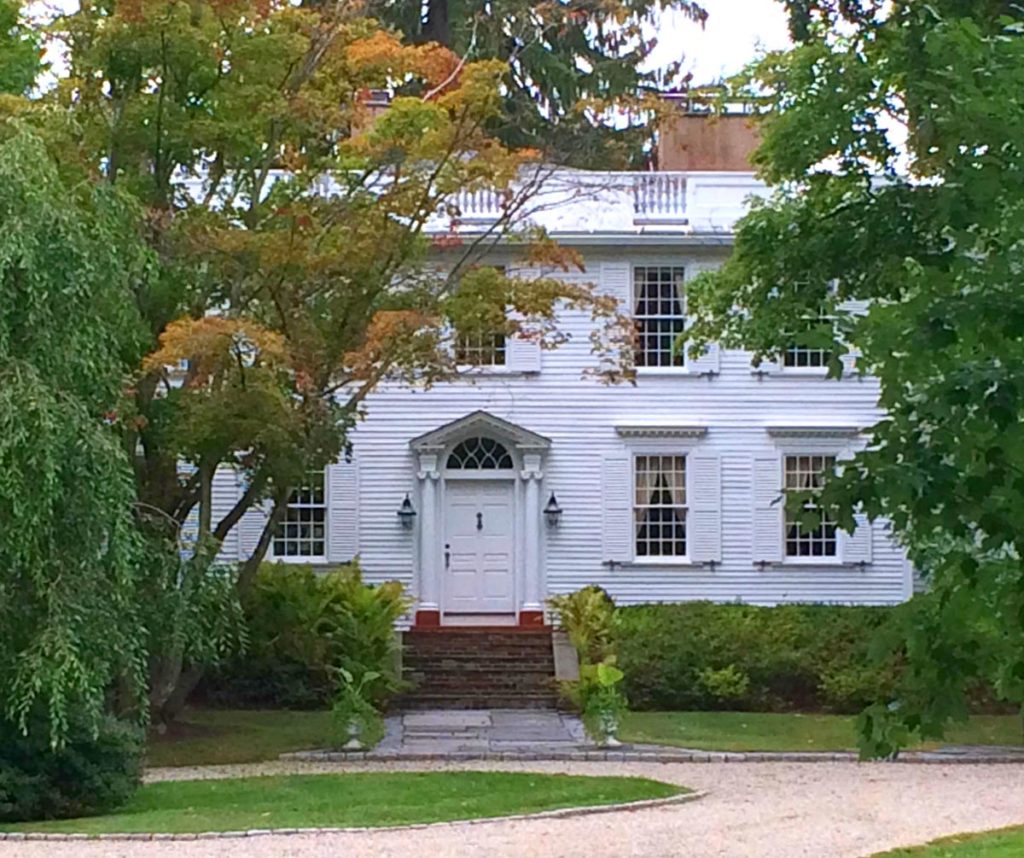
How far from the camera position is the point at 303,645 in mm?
22984

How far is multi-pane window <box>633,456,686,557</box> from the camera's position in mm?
25766

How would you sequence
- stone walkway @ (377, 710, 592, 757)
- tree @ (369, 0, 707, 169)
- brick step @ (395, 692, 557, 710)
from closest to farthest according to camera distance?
stone walkway @ (377, 710, 592, 757), brick step @ (395, 692, 557, 710), tree @ (369, 0, 707, 169)

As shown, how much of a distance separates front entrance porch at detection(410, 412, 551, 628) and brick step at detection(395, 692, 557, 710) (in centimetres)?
214

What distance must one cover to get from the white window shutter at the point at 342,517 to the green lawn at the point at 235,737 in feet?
11.8

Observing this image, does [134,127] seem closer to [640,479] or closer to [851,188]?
[851,188]

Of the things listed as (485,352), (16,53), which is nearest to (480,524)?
(485,352)

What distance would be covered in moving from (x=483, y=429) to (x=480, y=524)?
58.4 inches

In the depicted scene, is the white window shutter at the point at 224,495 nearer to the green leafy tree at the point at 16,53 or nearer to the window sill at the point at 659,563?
the window sill at the point at 659,563

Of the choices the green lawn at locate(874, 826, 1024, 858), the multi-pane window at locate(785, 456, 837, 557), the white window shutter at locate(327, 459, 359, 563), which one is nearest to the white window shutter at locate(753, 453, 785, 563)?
the multi-pane window at locate(785, 456, 837, 557)

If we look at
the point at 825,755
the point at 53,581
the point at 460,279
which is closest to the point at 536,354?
the point at 460,279

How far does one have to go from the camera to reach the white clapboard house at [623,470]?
83.9 feet

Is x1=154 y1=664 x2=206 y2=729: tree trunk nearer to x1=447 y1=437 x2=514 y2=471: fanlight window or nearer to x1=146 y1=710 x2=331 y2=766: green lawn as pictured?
x1=146 y1=710 x2=331 y2=766: green lawn

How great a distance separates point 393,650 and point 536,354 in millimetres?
5120

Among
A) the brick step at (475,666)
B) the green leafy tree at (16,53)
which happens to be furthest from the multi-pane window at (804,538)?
the green leafy tree at (16,53)
